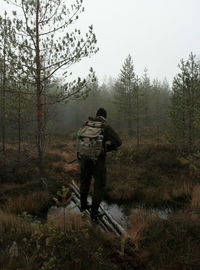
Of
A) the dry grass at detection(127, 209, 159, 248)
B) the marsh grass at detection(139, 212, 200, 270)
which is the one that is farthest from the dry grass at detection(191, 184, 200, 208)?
the dry grass at detection(127, 209, 159, 248)

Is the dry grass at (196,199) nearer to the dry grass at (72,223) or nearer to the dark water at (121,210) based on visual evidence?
the dark water at (121,210)

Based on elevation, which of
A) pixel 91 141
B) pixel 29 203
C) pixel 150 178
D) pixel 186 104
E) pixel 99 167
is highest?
pixel 186 104

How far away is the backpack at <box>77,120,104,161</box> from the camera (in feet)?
12.2

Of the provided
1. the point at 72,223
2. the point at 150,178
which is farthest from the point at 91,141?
the point at 150,178

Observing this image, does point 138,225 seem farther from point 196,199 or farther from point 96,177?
point 196,199

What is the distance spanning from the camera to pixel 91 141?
3.74 metres

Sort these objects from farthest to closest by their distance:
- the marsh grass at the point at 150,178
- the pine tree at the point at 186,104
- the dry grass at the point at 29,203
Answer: the pine tree at the point at 186,104
the marsh grass at the point at 150,178
the dry grass at the point at 29,203

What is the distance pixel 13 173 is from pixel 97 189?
18.5 feet

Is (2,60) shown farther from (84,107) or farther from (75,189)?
(84,107)

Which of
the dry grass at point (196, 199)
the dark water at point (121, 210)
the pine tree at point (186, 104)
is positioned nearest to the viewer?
the dark water at point (121, 210)

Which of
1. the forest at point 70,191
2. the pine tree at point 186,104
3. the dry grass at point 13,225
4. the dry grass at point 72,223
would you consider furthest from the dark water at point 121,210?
the pine tree at point 186,104

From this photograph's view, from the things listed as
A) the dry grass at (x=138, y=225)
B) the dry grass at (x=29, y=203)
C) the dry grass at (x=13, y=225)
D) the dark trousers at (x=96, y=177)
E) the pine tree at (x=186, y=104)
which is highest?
the pine tree at (x=186, y=104)

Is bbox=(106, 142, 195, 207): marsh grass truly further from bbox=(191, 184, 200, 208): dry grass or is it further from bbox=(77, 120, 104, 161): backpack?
bbox=(77, 120, 104, 161): backpack

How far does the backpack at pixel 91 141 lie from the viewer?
3.72 metres
